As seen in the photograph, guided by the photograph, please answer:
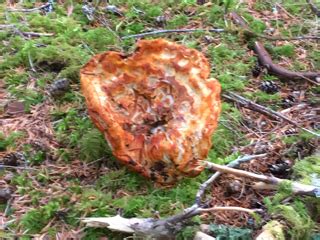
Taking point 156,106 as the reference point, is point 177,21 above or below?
below

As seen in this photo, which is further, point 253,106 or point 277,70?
point 277,70

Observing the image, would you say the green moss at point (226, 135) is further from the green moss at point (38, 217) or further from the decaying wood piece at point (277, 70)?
the green moss at point (38, 217)

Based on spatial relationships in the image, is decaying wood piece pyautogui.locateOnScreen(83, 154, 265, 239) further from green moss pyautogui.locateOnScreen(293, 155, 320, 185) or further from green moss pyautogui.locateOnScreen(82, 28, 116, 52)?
green moss pyautogui.locateOnScreen(82, 28, 116, 52)

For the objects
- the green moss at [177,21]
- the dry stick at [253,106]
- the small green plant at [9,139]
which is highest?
the green moss at [177,21]

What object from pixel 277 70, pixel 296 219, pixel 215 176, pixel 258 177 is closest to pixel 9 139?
pixel 215 176

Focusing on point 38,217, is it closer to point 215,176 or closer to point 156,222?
point 156,222

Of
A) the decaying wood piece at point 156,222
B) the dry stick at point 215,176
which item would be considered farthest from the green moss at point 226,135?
the decaying wood piece at point 156,222

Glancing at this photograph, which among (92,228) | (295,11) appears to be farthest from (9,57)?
(295,11)
